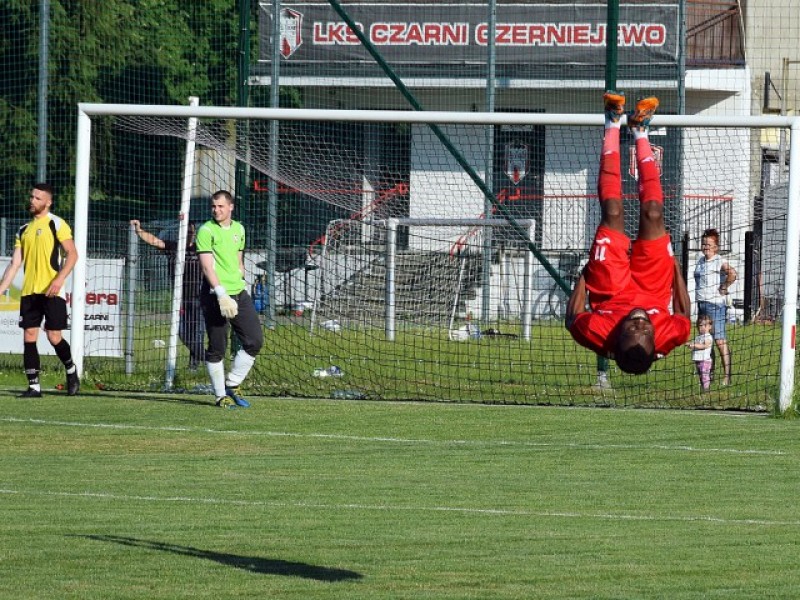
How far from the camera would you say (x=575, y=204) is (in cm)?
2280

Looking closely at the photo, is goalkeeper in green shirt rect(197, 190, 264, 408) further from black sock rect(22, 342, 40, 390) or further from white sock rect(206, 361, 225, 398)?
black sock rect(22, 342, 40, 390)

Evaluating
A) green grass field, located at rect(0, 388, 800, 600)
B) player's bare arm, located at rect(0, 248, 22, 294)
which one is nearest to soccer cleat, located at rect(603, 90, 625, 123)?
green grass field, located at rect(0, 388, 800, 600)

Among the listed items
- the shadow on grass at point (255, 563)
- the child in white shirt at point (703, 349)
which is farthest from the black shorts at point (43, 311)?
the shadow on grass at point (255, 563)

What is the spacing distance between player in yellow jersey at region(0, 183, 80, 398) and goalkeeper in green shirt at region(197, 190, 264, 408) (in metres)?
1.87

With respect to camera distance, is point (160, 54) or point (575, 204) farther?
point (160, 54)

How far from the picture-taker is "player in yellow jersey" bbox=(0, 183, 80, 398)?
16219mm

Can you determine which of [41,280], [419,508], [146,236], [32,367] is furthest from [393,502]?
[146,236]

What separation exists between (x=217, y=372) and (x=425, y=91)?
1298cm

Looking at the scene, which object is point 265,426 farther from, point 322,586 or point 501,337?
point 322,586

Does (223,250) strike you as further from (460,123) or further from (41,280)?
(460,123)

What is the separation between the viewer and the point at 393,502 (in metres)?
10.1

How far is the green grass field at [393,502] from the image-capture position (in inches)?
304

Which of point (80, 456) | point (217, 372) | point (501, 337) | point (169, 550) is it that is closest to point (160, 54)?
point (501, 337)

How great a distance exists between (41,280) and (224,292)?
2572 mm
